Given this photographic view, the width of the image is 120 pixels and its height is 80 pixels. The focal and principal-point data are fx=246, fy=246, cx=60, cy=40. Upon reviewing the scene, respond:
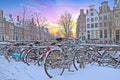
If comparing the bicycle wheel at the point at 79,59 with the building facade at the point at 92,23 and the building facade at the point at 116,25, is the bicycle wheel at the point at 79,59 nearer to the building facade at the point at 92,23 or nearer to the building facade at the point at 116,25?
the building facade at the point at 116,25

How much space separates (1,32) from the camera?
190 ft

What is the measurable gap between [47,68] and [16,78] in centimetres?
72

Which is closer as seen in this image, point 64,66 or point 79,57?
point 64,66

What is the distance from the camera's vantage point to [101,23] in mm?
51031

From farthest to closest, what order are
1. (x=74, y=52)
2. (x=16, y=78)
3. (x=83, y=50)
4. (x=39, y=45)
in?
(x=39, y=45) < (x=83, y=50) < (x=74, y=52) < (x=16, y=78)

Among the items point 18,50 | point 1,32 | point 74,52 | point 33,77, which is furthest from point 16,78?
point 1,32

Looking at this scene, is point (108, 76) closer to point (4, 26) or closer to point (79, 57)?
point (79, 57)

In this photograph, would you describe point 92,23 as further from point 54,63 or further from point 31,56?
point 54,63

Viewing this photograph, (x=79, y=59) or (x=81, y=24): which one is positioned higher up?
(x=81, y=24)

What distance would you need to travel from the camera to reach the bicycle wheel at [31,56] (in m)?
8.16

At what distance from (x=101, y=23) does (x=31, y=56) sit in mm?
→ 44059

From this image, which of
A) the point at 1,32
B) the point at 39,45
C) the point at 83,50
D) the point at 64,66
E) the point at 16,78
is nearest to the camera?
the point at 16,78

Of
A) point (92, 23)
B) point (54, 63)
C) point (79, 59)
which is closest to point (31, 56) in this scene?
point (79, 59)

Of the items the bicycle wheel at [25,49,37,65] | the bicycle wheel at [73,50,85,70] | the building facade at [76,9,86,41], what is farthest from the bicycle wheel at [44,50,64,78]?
the building facade at [76,9,86,41]
